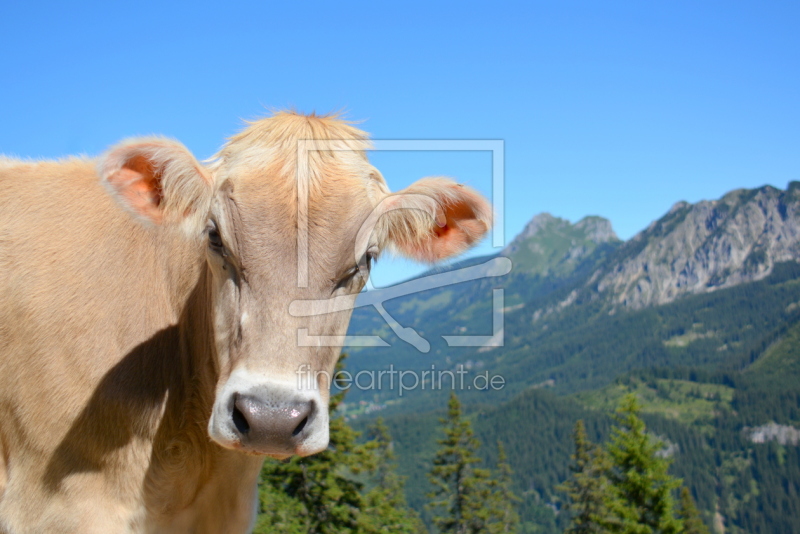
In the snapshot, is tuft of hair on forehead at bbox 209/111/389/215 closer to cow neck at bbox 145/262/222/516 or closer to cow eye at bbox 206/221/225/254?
cow eye at bbox 206/221/225/254

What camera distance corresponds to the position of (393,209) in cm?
447

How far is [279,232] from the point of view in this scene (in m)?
3.72

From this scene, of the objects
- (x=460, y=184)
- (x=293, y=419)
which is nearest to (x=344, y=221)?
(x=460, y=184)

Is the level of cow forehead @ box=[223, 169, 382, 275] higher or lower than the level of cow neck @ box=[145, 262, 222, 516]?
higher

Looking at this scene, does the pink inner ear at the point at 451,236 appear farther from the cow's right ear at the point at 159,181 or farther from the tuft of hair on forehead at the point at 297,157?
the cow's right ear at the point at 159,181

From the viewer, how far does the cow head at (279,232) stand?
3.34 m

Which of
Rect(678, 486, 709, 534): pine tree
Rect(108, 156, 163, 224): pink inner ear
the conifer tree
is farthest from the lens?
Rect(678, 486, 709, 534): pine tree

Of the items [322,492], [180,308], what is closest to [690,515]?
[322,492]

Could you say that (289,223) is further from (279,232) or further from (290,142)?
(290,142)

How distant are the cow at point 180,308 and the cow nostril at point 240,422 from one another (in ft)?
0.05

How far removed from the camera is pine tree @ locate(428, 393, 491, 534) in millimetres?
53625

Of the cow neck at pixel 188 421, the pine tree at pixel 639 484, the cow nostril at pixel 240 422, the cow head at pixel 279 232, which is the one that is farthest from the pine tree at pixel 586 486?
the cow nostril at pixel 240 422

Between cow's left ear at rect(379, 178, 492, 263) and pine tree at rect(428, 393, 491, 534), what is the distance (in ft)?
162

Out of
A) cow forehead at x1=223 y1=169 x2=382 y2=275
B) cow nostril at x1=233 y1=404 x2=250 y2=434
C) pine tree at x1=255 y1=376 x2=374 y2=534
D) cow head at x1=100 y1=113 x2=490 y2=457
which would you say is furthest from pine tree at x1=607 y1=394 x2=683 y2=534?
cow nostril at x1=233 y1=404 x2=250 y2=434
